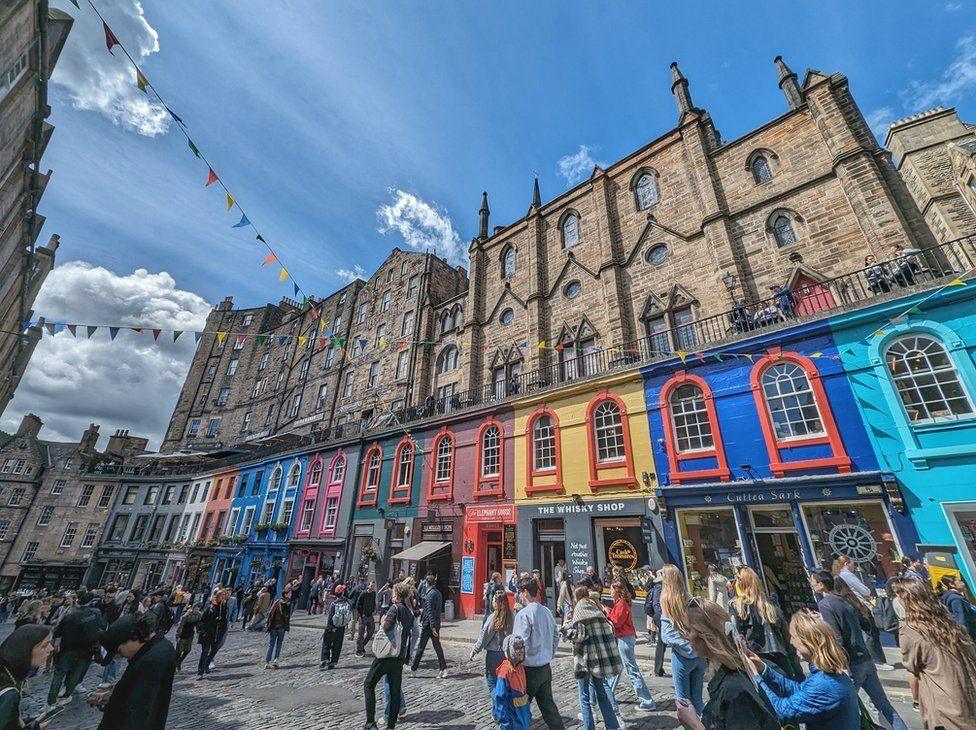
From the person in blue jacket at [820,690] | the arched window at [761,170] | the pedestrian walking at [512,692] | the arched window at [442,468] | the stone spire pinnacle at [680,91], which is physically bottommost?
the pedestrian walking at [512,692]

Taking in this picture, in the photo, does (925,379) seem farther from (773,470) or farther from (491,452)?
(491,452)

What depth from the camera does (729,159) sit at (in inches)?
715

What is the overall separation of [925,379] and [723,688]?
11873 millimetres

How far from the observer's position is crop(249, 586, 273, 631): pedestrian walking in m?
13.5

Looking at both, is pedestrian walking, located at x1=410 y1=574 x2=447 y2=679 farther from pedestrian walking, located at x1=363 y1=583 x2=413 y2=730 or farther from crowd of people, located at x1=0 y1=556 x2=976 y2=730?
pedestrian walking, located at x1=363 y1=583 x2=413 y2=730

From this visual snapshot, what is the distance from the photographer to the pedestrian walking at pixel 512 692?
4.48 meters

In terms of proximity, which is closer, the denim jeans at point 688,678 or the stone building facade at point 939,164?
the denim jeans at point 688,678

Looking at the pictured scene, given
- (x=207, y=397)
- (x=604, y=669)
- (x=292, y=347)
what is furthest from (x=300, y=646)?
(x=207, y=397)

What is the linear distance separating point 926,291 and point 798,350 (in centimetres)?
287

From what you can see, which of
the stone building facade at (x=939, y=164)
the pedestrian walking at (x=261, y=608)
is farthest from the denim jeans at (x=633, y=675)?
the stone building facade at (x=939, y=164)

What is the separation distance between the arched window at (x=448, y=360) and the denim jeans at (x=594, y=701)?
2073 centimetres

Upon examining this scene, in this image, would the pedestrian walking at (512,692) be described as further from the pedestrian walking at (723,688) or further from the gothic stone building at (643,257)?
the gothic stone building at (643,257)

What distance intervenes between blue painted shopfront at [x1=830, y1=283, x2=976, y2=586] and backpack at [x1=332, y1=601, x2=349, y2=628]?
1238 cm

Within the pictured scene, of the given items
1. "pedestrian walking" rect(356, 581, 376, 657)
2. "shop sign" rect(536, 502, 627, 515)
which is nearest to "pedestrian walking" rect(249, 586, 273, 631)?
"pedestrian walking" rect(356, 581, 376, 657)
